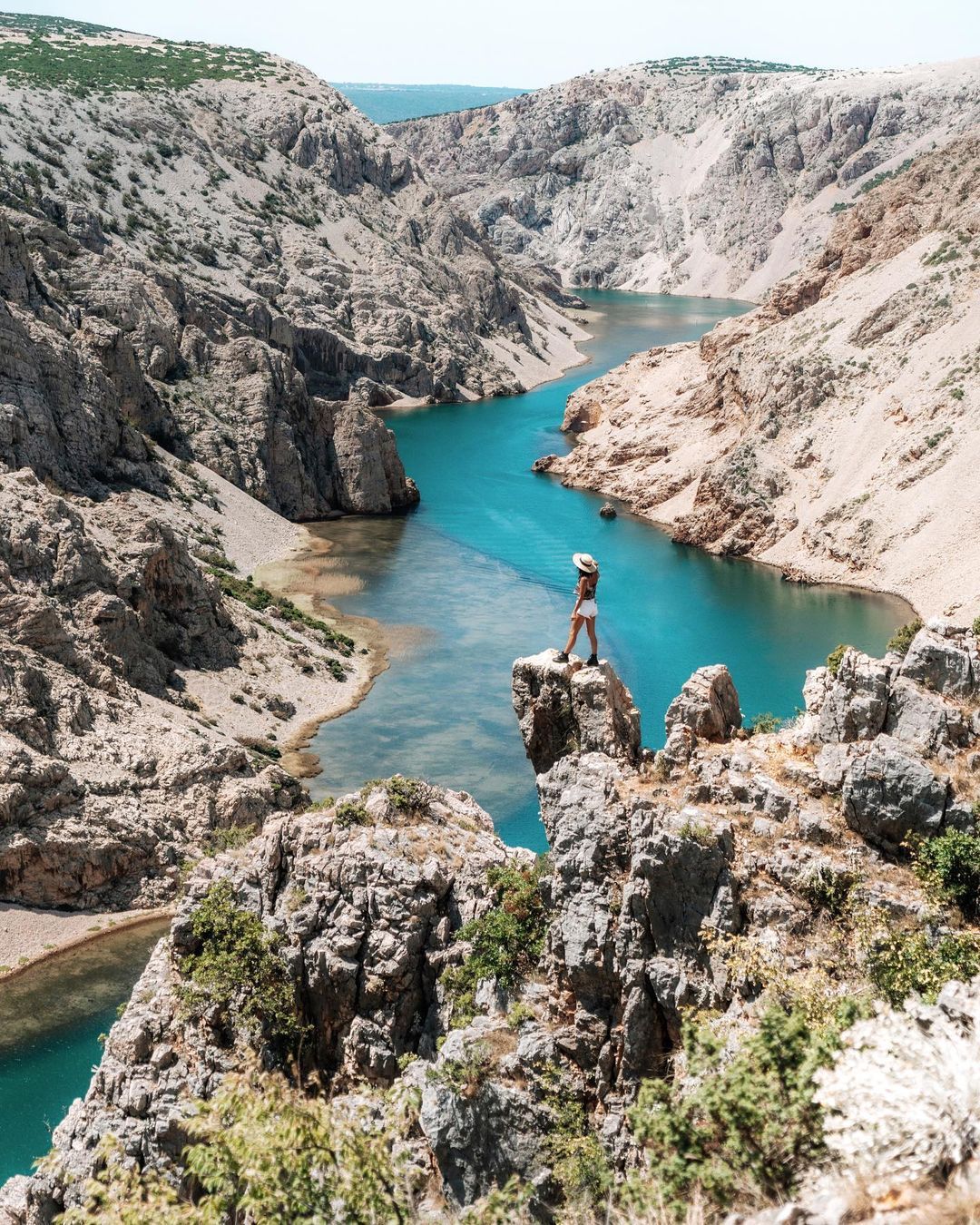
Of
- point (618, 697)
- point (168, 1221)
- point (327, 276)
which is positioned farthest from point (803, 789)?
point (327, 276)

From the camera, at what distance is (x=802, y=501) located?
268 ft

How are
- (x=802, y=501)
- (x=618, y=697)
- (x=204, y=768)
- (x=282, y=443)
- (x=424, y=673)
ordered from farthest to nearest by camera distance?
1. (x=282, y=443)
2. (x=802, y=501)
3. (x=424, y=673)
4. (x=204, y=768)
5. (x=618, y=697)

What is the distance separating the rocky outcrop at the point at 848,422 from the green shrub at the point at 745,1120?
164 ft

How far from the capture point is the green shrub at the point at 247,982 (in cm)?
2081

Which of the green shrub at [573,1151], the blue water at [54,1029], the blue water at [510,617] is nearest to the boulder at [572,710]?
the green shrub at [573,1151]

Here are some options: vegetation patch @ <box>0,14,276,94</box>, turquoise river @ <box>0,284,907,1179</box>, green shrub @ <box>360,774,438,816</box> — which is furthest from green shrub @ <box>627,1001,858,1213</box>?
vegetation patch @ <box>0,14,276,94</box>

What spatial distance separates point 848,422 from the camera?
8412 centimetres

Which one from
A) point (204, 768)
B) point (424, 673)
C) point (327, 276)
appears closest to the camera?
point (204, 768)

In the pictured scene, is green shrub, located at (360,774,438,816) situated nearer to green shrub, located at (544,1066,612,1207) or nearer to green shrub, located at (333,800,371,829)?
green shrub, located at (333,800,371,829)

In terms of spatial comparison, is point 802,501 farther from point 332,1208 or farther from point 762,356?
point 332,1208

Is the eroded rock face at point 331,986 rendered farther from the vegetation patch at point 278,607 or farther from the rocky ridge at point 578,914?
the vegetation patch at point 278,607

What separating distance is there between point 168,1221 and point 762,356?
8767 centimetres

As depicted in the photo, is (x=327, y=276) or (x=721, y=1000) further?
(x=327, y=276)

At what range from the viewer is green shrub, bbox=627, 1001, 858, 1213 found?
13000 millimetres
